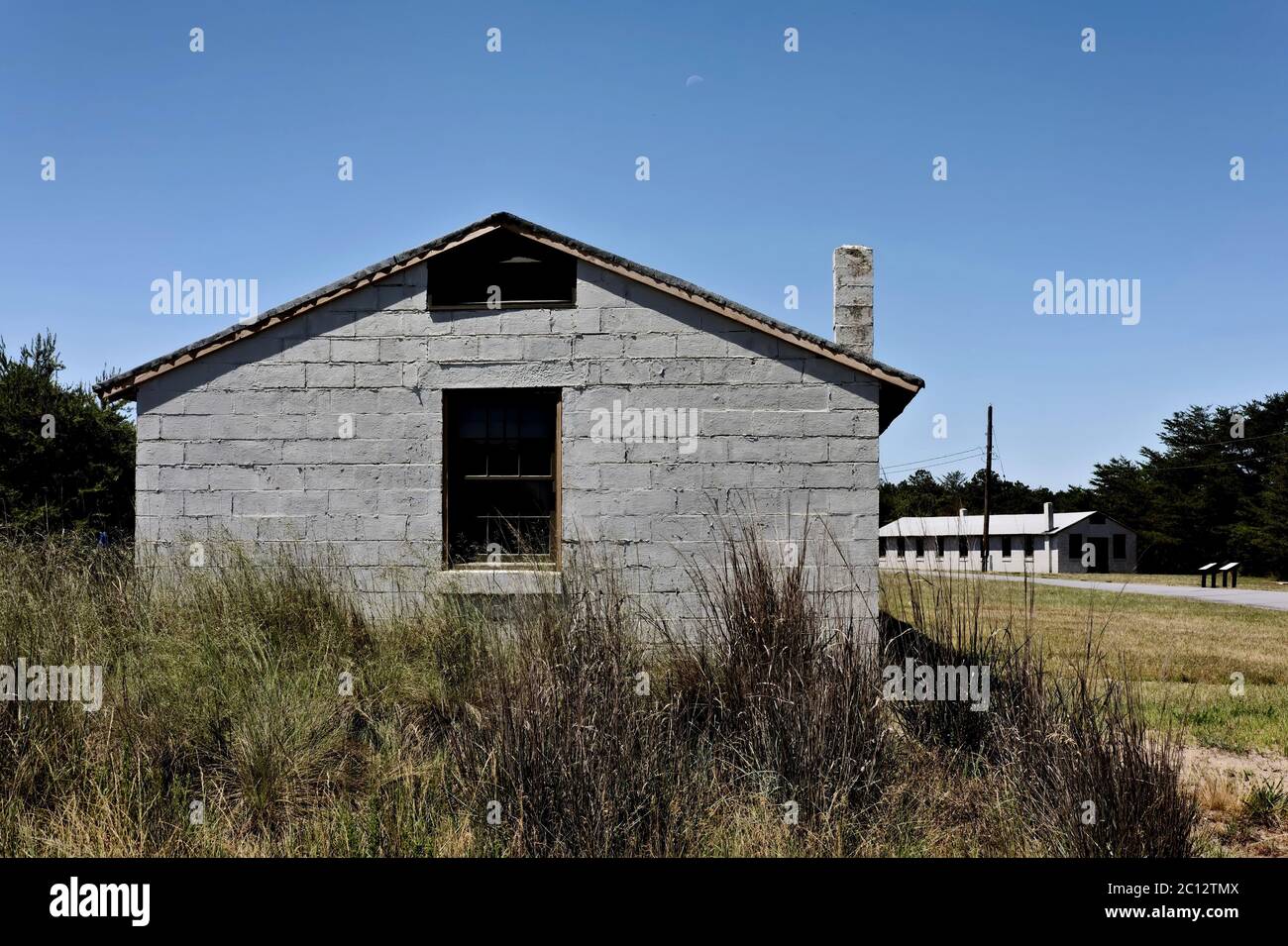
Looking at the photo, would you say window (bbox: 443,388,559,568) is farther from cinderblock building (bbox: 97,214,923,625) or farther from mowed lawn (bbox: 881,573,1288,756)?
mowed lawn (bbox: 881,573,1288,756)

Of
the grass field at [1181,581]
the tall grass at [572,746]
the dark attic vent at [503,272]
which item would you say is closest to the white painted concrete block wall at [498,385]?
the dark attic vent at [503,272]

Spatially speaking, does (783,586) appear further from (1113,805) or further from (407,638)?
(407,638)

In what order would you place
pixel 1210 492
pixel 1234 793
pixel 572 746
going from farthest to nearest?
pixel 1210 492
pixel 1234 793
pixel 572 746

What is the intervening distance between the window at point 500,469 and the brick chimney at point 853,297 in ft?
11.0

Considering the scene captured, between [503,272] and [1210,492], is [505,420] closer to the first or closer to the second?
[503,272]

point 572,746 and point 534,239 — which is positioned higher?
point 534,239

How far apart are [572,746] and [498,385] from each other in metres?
4.44

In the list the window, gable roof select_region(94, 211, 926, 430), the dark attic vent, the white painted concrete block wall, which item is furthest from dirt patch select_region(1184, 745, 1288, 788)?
the dark attic vent

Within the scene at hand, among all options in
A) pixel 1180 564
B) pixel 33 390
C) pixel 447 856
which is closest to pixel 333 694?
pixel 447 856

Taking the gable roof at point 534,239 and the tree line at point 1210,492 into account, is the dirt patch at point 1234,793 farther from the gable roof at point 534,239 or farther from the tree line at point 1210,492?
the tree line at point 1210,492

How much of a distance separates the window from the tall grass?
203cm

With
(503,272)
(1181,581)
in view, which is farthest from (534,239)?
(1181,581)

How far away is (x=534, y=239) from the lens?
797 cm

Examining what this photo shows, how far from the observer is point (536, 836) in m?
3.97
